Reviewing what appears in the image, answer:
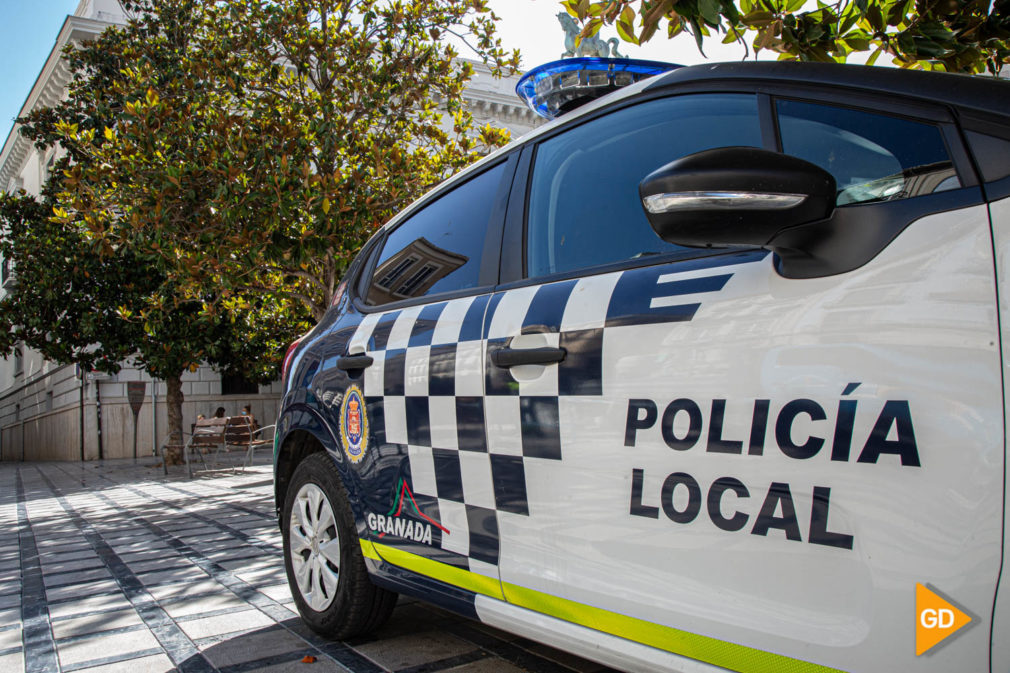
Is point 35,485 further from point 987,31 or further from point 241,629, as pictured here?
point 987,31

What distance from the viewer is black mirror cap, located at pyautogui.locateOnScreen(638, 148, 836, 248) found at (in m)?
1.35

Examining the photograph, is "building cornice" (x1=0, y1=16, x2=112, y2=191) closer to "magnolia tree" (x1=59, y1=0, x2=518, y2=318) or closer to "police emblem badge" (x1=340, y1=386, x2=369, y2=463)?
"magnolia tree" (x1=59, y1=0, x2=518, y2=318)

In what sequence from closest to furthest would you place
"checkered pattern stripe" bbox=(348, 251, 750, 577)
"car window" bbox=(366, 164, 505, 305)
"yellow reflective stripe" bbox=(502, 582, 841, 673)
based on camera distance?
1. "yellow reflective stripe" bbox=(502, 582, 841, 673)
2. "checkered pattern stripe" bbox=(348, 251, 750, 577)
3. "car window" bbox=(366, 164, 505, 305)

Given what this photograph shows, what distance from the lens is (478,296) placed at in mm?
2330

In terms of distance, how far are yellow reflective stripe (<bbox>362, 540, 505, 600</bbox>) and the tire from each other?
18 centimetres

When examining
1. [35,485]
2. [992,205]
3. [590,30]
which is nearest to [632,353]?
[992,205]

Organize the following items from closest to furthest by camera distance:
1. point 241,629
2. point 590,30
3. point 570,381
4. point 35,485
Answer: point 570,381 → point 241,629 → point 590,30 → point 35,485

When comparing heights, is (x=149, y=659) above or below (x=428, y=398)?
below

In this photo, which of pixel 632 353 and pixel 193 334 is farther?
pixel 193 334

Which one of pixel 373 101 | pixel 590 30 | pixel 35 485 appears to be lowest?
pixel 35 485

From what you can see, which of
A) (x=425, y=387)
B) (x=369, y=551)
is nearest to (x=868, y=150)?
(x=425, y=387)

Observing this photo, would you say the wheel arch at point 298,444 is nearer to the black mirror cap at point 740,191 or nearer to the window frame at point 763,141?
the window frame at point 763,141

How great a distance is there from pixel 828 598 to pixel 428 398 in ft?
4.47

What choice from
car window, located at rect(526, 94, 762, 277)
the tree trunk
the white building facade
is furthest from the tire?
the white building facade
